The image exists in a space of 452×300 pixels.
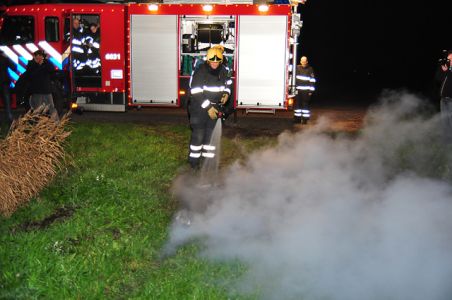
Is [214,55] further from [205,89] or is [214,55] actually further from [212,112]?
[212,112]

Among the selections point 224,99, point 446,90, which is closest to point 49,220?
point 224,99

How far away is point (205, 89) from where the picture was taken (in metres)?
6.67

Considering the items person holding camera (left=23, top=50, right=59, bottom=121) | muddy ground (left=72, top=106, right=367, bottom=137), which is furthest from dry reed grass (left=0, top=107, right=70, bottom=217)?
muddy ground (left=72, top=106, right=367, bottom=137)

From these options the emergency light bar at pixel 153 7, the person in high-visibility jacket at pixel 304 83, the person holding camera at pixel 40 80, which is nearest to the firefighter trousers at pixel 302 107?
the person in high-visibility jacket at pixel 304 83

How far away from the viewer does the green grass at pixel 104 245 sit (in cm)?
410

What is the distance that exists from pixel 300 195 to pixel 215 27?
25.3 feet

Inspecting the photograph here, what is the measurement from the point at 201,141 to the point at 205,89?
66 cm

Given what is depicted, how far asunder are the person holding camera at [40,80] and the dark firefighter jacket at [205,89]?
316 cm

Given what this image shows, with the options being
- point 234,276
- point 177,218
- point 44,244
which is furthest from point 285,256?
point 44,244

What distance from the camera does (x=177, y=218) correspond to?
18.6ft

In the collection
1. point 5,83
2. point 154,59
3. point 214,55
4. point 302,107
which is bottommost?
point 302,107

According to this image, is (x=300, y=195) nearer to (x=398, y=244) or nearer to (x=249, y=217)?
(x=249, y=217)

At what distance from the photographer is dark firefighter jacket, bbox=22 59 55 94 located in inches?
348

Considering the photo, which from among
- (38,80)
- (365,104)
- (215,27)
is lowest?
(365,104)
